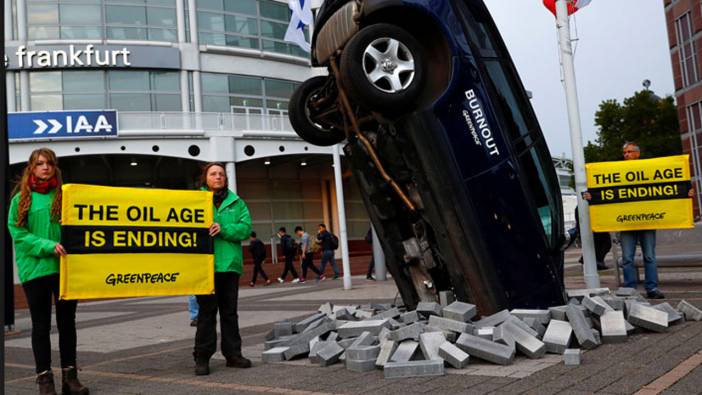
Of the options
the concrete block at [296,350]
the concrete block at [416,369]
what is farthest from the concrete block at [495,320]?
the concrete block at [296,350]

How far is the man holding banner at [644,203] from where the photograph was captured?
27.6 ft

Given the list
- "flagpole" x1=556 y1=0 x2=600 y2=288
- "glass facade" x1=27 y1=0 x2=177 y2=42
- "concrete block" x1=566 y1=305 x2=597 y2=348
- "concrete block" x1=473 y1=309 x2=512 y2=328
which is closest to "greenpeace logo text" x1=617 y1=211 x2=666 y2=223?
"flagpole" x1=556 y1=0 x2=600 y2=288

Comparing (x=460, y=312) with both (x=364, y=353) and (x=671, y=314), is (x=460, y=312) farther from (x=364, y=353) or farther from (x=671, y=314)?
(x=671, y=314)

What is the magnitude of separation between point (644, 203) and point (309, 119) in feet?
15.7

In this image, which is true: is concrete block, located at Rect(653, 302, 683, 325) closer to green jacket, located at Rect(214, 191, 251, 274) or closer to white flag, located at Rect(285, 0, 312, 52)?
green jacket, located at Rect(214, 191, 251, 274)

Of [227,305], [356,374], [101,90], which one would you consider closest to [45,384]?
[227,305]

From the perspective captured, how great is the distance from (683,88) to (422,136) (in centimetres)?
3324

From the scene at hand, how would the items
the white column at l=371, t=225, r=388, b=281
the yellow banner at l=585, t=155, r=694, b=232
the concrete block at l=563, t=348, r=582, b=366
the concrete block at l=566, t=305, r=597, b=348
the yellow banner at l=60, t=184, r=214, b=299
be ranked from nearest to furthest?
1. the concrete block at l=563, t=348, r=582, b=366
2. the yellow banner at l=60, t=184, r=214, b=299
3. the concrete block at l=566, t=305, r=597, b=348
4. the yellow banner at l=585, t=155, r=694, b=232
5. the white column at l=371, t=225, r=388, b=281

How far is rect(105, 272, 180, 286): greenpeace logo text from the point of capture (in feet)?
16.7

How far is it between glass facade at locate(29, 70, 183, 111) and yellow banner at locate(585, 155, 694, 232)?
2465cm

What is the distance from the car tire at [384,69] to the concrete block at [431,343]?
187 centimetres

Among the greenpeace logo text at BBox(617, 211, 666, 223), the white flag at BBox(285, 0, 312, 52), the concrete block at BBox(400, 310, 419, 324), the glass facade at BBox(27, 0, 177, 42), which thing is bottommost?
the concrete block at BBox(400, 310, 419, 324)

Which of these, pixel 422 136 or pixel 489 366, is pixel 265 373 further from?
pixel 422 136

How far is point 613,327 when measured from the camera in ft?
17.7
